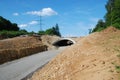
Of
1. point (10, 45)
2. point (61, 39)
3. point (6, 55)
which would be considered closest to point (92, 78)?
point (6, 55)

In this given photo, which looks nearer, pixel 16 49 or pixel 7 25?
pixel 16 49

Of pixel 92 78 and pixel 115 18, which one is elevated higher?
pixel 115 18

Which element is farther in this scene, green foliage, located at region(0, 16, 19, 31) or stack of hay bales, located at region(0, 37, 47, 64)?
green foliage, located at region(0, 16, 19, 31)

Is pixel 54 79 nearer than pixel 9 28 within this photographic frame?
Yes

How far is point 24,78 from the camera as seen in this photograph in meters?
33.2

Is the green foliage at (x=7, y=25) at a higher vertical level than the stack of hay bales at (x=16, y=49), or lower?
higher

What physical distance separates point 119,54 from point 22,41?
74.5m

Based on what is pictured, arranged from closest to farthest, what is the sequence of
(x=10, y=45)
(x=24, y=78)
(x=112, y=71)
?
(x=112, y=71)
(x=24, y=78)
(x=10, y=45)

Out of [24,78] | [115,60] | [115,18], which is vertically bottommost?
[24,78]

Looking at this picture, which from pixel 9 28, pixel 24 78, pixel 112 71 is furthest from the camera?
pixel 9 28

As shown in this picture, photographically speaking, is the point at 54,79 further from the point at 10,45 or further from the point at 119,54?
the point at 10,45

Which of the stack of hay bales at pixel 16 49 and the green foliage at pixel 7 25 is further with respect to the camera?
the green foliage at pixel 7 25

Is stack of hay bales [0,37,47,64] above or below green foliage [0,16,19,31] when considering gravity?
below

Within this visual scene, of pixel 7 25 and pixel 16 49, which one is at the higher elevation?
pixel 7 25
